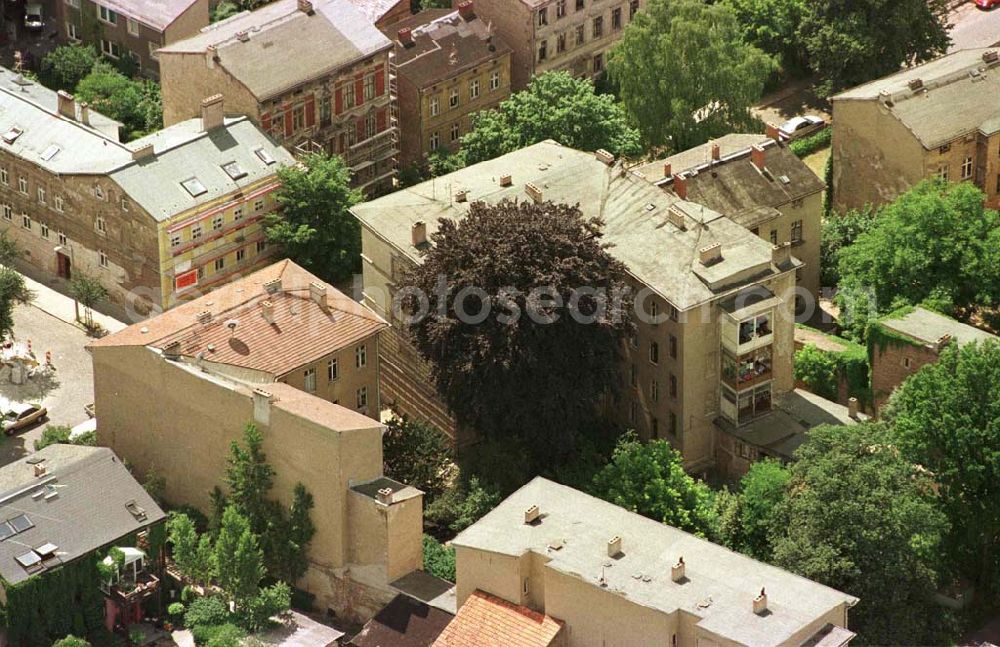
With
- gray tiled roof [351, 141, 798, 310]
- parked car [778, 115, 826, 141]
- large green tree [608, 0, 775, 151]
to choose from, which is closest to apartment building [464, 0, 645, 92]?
large green tree [608, 0, 775, 151]

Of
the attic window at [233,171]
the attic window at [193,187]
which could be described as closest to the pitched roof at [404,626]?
the attic window at [193,187]

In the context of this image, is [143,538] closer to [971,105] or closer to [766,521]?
[766,521]

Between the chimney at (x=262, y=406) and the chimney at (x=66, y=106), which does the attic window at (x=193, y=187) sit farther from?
the chimney at (x=262, y=406)

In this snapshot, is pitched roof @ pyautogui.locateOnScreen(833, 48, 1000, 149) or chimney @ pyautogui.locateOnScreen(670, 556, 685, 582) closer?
chimney @ pyautogui.locateOnScreen(670, 556, 685, 582)

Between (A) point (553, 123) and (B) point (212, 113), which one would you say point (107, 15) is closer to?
(B) point (212, 113)

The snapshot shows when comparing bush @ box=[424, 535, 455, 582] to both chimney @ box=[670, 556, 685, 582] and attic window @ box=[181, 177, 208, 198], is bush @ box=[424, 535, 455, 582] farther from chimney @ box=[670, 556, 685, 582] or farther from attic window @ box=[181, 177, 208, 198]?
attic window @ box=[181, 177, 208, 198]

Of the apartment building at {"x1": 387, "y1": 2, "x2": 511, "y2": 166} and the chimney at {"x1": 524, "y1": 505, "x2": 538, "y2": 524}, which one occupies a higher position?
the apartment building at {"x1": 387, "y1": 2, "x2": 511, "y2": 166}

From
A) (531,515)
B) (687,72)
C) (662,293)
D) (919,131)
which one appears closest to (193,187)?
(662,293)
